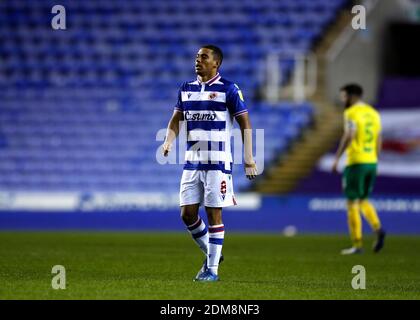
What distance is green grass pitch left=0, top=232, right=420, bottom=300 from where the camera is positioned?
7.82 m

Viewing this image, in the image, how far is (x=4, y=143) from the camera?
2233 centimetres

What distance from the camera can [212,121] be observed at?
8.96 metres

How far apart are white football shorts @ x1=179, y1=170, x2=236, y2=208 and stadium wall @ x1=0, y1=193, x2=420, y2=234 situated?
1060 centimetres

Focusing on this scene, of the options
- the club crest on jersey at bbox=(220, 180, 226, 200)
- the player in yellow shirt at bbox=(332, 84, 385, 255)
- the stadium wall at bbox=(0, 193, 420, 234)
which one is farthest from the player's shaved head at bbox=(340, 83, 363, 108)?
the stadium wall at bbox=(0, 193, 420, 234)

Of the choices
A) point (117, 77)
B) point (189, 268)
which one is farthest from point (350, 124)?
point (117, 77)

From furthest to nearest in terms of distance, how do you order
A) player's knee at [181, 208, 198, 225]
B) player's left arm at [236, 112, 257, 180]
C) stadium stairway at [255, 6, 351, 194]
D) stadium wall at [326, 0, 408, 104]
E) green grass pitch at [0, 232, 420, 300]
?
stadium wall at [326, 0, 408, 104]
stadium stairway at [255, 6, 351, 194]
player's knee at [181, 208, 198, 225]
player's left arm at [236, 112, 257, 180]
green grass pitch at [0, 232, 420, 300]

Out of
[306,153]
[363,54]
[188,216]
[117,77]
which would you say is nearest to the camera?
[188,216]

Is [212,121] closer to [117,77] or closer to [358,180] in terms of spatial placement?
[358,180]

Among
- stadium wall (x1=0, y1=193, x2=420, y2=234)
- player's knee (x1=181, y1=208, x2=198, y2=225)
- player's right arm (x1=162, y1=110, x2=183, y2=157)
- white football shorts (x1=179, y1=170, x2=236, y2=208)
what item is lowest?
stadium wall (x1=0, y1=193, x2=420, y2=234)

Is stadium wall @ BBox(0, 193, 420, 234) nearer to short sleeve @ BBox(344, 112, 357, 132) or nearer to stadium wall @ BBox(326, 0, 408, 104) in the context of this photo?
stadium wall @ BBox(326, 0, 408, 104)

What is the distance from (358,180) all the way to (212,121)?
202 inches

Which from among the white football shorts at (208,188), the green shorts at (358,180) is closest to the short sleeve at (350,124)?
the green shorts at (358,180)

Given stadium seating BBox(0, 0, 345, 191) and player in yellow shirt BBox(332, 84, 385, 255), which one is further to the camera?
stadium seating BBox(0, 0, 345, 191)
